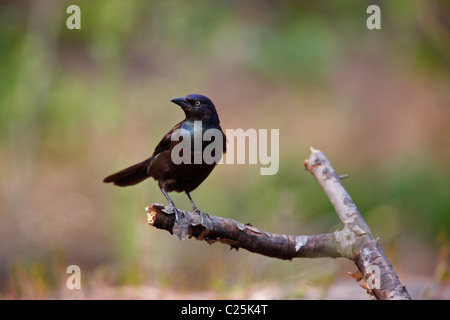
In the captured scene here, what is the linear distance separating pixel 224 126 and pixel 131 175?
13.1 feet

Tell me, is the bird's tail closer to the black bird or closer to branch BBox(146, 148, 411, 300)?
the black bird

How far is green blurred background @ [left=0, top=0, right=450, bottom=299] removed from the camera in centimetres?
429

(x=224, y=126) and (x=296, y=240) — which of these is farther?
(x=224, y=126)

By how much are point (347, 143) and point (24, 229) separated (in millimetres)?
4470

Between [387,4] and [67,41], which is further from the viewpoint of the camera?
[67,41]

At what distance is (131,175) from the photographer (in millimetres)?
3566

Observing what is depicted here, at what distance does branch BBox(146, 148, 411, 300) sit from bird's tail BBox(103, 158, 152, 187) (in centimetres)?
103

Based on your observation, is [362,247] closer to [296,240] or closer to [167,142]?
[296,240]

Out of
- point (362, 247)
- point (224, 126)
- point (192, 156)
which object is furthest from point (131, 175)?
point (224, 126)

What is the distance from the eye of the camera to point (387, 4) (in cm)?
684

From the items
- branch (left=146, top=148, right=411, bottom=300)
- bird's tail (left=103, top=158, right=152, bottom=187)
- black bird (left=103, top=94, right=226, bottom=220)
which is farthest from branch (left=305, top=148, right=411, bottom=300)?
bird's tail (left=103, top=158, right=152, bottom=187)
